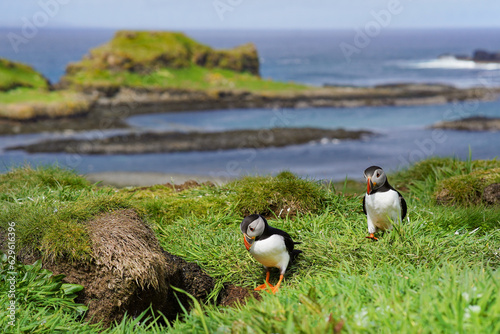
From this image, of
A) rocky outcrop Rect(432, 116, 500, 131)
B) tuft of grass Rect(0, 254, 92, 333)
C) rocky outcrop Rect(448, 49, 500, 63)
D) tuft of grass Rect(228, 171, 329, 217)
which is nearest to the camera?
tuft of grass Rect(0, 254, 92, 333)

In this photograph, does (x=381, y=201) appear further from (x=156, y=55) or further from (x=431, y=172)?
(x=156, y=55)

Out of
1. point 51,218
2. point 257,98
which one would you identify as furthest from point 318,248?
point 257,98

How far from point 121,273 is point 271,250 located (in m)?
1.27

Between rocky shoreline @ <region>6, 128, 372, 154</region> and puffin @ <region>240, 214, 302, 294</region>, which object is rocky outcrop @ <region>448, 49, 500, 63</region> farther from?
puffin @ <region>240, 214, 302, 294</region>

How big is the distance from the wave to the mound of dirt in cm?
6812

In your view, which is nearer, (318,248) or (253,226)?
(253,226)

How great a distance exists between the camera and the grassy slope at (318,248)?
2.64m

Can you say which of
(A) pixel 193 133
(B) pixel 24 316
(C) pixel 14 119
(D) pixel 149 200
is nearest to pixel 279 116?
(A) pixel 193 133

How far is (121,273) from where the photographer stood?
13.5ft

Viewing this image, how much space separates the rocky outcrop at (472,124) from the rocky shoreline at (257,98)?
10.0 metres

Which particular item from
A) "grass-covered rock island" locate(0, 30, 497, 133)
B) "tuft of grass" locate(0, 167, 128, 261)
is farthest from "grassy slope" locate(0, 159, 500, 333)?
"grass-covered rock island" locate(0, 30, 497, 133)

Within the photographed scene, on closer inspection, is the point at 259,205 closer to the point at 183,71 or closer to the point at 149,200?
the point at 149,200

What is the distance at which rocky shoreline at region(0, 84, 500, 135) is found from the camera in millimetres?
39281

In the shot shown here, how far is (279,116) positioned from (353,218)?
97.2 ft
